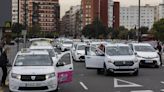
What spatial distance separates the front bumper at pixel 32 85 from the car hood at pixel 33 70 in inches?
12.0

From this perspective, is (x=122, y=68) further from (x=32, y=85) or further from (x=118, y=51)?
(x=32, y=85)

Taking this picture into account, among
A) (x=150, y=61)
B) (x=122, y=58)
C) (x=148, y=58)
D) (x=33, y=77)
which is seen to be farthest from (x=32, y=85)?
(x=150, y=61)

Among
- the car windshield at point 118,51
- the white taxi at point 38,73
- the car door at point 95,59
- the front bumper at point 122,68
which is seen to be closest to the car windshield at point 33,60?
the white taxi at point 38,73

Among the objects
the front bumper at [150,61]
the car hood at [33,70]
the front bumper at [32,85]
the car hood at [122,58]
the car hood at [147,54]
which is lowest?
the front bumper at [150,61]

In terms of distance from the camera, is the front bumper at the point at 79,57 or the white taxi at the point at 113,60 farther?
the front bumper at the point at 79,57

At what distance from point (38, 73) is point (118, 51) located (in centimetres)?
992

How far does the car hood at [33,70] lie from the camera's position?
1441cm

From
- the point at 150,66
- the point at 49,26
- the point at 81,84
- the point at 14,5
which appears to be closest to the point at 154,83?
the point at 81,84

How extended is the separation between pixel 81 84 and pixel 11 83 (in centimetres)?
466

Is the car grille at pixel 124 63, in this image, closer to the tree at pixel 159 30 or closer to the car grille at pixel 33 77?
the car grille at pixel 33 77

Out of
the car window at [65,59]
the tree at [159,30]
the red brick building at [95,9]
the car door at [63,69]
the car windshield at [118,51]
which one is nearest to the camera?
the car door at [63,69]

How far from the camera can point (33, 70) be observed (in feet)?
48.0

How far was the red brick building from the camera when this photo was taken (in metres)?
139

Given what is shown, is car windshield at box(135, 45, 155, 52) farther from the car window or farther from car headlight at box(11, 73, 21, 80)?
car headlight at box(11, 73, 21, 80)
